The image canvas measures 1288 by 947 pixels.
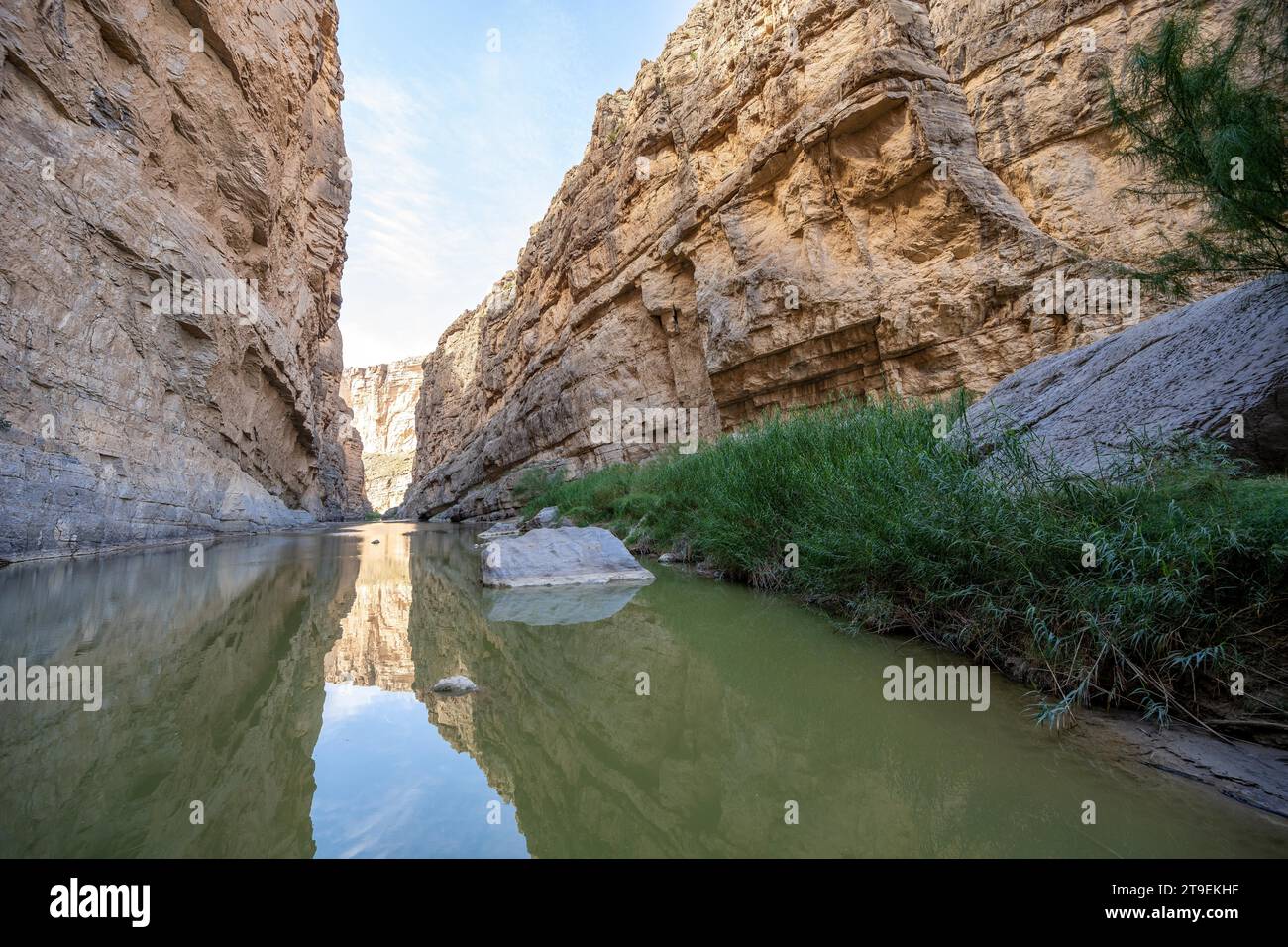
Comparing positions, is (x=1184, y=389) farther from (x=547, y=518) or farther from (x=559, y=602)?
(x=547, y=518)

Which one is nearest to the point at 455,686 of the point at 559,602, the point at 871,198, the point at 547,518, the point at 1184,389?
the point at 559,602

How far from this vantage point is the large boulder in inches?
210

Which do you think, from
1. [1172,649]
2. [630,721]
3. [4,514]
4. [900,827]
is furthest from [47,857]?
[4,514]

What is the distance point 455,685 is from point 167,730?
97 cm

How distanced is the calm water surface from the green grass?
0.29m

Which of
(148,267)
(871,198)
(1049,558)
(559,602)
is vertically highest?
(871,198)

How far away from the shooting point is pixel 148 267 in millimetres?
9664

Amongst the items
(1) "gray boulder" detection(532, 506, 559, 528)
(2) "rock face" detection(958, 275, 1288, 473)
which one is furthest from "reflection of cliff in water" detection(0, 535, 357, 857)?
(1) "gray boulder" detection(532, 506, 559, 528)

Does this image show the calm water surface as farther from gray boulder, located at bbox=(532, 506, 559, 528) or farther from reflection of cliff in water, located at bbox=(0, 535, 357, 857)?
gray boulder, located at bbox=(532, 506, 559, 528)

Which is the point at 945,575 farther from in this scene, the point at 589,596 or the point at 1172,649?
the point at 589,596

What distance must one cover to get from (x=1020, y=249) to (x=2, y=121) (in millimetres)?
15109

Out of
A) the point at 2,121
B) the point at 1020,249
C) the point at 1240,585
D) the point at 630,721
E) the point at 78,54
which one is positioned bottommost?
the point at 630,721

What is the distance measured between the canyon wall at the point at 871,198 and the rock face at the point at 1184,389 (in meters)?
4.09
